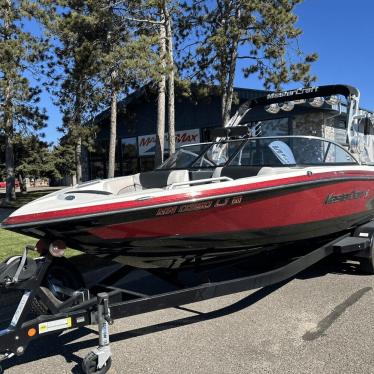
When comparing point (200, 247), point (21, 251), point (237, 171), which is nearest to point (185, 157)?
point (237, 171)

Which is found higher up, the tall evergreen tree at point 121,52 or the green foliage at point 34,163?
the tall evergreen tree at point 121,52

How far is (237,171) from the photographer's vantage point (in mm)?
5105

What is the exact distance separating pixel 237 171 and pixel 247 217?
0.98 m

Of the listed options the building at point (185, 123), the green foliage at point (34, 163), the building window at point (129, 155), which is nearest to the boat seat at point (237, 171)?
the building at point (185, 123)

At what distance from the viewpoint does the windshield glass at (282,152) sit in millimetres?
5312

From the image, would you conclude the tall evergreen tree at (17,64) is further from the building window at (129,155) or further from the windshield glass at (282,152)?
the windshield glass at (282,152)

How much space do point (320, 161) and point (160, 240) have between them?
2455 millimetres

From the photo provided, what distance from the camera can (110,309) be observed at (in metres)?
3.61

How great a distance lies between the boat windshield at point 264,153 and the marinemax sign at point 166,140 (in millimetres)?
13844

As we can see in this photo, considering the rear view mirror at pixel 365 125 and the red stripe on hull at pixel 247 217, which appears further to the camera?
the rear view mirror at pixel 365 125

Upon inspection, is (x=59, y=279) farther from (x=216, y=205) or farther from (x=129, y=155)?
(x=129, y=155)

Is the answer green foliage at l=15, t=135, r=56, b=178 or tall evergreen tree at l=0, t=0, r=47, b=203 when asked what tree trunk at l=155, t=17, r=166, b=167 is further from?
green foliage at l=15, t=135, r=56, b=178

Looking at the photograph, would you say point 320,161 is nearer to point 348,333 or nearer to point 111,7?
point 348,333

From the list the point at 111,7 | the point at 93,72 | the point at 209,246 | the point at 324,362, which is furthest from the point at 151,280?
the point at 111,7
